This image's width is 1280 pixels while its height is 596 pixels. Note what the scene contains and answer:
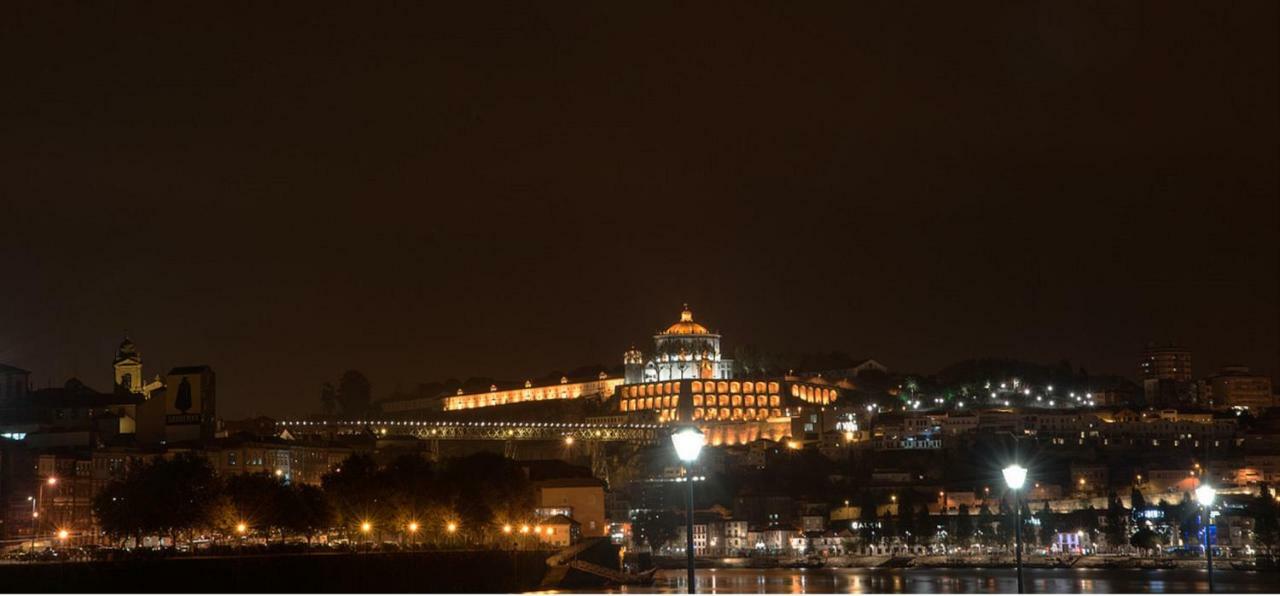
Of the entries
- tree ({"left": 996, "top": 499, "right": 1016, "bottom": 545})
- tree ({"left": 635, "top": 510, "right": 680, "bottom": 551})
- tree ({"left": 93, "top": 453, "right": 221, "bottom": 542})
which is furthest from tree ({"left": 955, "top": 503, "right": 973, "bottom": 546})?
tree ({"left": 93, "top": 453, "right": 221, "bottom": 542})

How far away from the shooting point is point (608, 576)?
8506cm

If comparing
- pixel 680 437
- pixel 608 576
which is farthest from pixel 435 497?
pixel 680 437

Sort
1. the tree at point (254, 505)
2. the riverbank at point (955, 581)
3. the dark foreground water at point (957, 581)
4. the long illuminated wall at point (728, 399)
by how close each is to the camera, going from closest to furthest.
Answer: the tree at point (254, 505)
the riverbank at point (955, 581)
the dark foreground water at point (957, 581)
the long illuminated wall at point (728, 399)

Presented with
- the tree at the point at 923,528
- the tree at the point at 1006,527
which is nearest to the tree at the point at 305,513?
the tree at the point at 923,528

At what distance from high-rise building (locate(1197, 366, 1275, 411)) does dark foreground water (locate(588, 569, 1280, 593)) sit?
3563 inches

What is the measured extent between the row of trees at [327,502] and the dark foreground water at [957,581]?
890cm

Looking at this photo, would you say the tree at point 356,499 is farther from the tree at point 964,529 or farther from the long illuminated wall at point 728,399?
the long illuminated wall at point 728,399

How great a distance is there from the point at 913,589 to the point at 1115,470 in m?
60.7

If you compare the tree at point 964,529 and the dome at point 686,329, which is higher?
the dome at point 686,329

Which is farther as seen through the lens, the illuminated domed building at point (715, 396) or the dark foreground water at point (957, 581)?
the illuminated domed building at point (715, 396)

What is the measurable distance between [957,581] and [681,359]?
278 feet

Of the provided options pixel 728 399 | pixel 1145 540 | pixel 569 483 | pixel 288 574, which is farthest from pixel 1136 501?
pixel 288 574

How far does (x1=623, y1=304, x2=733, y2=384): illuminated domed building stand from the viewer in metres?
176

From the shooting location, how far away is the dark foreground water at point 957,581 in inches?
3305
